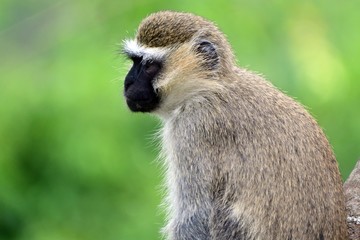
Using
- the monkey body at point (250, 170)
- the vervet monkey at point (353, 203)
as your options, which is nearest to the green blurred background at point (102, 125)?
the vervet monkey at point (353, 203)

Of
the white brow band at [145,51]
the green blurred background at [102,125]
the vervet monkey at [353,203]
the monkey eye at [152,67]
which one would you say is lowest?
the vervet monkey at [353,203]

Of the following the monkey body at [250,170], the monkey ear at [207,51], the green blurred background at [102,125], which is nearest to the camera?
the monkey body at [250,170]

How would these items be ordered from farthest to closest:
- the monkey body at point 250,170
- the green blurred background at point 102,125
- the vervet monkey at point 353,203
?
the green blurred background at point 102,125, the vervet monkey at point 353,203, the monkey body at point 250,170

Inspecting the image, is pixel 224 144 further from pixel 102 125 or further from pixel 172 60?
pixel 102 125

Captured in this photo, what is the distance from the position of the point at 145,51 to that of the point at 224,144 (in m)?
0.59

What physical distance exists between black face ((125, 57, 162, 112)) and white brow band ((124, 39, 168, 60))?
2 centimetres

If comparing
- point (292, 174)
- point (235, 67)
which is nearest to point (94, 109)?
point (235, 67)

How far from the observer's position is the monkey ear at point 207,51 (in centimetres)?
635

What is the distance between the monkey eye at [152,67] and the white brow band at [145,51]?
3 centimetres

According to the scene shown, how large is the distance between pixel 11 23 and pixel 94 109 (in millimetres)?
2034

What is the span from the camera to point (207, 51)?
6363mm

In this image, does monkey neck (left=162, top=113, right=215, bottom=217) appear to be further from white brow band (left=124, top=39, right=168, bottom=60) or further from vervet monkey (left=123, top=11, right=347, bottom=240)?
white brow band (left=124, top=39, right=168, bottom=60)

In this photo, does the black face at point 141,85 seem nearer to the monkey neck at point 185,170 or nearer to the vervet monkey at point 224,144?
the vervet monkey at point 224,144

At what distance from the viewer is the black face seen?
6.21 meters
